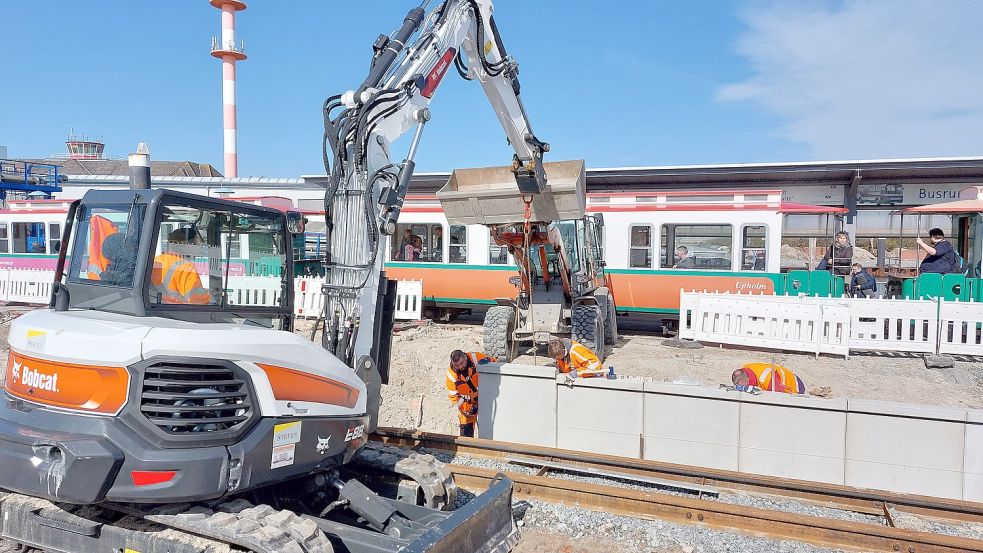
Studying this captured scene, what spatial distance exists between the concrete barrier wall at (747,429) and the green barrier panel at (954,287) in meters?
8.64

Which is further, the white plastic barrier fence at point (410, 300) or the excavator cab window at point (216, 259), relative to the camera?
the white plastic barrier fence at point (410, 300)

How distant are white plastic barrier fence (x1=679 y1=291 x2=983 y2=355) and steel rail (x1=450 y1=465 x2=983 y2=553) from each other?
26.2ft

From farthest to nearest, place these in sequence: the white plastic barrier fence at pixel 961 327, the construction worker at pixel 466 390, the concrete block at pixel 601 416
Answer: the white plastic barrier fence at pixel 961 327 < the construction worker at pixel 466 390 < the concrete block at pixel 601 416

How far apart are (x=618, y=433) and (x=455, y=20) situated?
4.49 metres

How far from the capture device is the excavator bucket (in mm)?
8805

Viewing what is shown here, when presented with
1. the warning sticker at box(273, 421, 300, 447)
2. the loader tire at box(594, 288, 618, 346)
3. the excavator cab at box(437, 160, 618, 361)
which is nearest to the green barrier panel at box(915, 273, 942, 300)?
the loader tire at box(594, 288, 618, 346)

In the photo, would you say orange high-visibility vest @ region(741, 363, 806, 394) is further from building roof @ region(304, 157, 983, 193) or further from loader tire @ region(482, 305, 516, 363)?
building roof @ region(304, 157, 983, 193)

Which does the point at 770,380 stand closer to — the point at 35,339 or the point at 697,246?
the point at 35,339

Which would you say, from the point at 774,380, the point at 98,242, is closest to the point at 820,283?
the point at 774,380

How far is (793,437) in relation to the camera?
6.29m

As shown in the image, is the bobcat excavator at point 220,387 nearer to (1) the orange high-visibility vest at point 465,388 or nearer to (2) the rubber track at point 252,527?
(2) the rubber track at point 252,527

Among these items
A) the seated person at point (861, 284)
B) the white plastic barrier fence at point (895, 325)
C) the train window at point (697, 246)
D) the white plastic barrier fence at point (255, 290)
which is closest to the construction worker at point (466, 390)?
the white plastic barrier fence at point (255, 290)

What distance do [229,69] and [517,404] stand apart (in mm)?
32654

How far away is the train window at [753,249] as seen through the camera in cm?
1421
